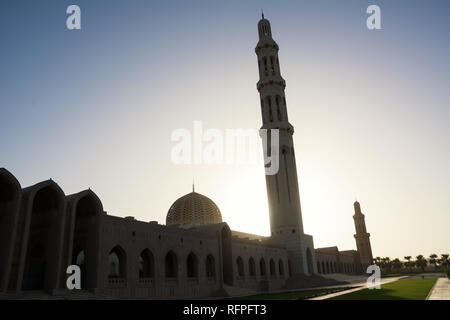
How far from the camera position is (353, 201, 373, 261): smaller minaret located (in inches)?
3617

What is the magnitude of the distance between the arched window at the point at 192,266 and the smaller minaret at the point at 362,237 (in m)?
69.0

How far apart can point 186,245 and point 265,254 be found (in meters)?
16.8

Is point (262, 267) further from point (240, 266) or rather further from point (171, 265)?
point (171, 265)

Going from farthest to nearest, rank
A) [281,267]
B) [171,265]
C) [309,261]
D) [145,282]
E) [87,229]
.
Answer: [309,261] < [281,267] < [171,265] < [145,282] < [87,229]

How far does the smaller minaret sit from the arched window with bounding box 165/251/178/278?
7152 cm

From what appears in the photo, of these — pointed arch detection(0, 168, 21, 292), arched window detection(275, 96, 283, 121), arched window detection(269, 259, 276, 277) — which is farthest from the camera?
arched window detection(275, 96, 283, 121)

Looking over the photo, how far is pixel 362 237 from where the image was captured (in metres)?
92.4

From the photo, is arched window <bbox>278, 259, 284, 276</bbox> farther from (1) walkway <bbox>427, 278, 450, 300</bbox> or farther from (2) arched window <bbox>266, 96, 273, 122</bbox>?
(1) walkway <bbox>427, 278, 450, 300</bbox>

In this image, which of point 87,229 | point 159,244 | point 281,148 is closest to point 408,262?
point 281,148

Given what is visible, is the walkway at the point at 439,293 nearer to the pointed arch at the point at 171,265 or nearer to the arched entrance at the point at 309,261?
the pointed arch at the point at 171,265

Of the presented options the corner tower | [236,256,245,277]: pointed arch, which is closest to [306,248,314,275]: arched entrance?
the corner tower

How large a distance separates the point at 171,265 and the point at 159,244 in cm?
431

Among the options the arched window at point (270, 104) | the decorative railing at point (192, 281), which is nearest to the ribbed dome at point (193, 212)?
the decorative railing at point (192, 281)
